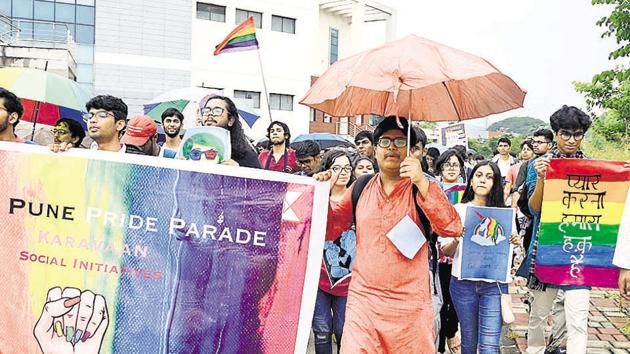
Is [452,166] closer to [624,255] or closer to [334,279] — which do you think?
[334,279]

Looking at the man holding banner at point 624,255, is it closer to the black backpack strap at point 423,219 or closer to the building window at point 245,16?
the black backpack strap at point 423,219

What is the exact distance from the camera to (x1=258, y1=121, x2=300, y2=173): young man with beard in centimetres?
680

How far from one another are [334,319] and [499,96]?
78.6 inches

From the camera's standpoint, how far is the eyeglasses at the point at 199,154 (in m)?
3.90

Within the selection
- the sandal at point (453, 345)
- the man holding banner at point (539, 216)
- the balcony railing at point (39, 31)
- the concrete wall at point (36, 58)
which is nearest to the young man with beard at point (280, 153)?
the sandal at point (453, 345)

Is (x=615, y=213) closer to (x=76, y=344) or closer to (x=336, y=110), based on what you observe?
(x=336, y=110)

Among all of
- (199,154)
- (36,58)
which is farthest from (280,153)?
(36,58)

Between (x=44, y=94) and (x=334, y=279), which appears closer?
(x=334, y=279)

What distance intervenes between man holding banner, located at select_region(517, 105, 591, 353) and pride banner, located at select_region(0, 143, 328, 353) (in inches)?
72.7

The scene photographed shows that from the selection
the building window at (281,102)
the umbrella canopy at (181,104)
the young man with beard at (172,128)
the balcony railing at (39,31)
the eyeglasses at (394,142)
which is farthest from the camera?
the building window at (281,102)

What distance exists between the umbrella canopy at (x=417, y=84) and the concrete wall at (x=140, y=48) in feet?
74.4

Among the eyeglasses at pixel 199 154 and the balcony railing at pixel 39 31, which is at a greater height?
the balcony railing at pixel 39 31

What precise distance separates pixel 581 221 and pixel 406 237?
1.84 metres

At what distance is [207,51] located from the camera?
1073 inches
